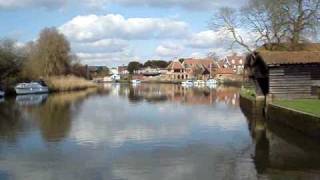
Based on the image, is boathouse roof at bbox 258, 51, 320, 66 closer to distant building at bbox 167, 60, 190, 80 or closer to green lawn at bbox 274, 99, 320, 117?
green lawn at bbox 274, 99, 320, 117

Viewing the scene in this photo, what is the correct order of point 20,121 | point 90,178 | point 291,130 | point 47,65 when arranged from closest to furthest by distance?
point 90,178
point 291,130
point 20,121
point 47,65

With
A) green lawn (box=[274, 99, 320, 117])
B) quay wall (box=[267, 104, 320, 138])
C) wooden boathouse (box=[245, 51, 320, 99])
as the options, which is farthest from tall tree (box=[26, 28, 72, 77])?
quay wall (box=[267, 104, 320, 138])

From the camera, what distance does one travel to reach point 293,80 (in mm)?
33375

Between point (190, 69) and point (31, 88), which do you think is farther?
point (190, 69)

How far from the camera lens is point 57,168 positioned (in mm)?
16844

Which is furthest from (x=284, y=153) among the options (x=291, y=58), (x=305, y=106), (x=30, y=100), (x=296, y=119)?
(x=30, y=100)

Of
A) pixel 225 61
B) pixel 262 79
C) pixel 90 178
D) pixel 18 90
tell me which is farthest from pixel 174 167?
pixel 225 61

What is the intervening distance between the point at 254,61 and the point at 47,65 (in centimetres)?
5440

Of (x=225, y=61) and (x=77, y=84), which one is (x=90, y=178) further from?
(x=225, y=61)

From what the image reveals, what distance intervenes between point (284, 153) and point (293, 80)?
1449 centimetres

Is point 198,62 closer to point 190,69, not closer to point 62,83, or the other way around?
point 190,69

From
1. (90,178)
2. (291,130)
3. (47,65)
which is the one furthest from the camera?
(47,65)

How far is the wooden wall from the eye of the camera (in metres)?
33.1

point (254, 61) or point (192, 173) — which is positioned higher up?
point (254, 61)
